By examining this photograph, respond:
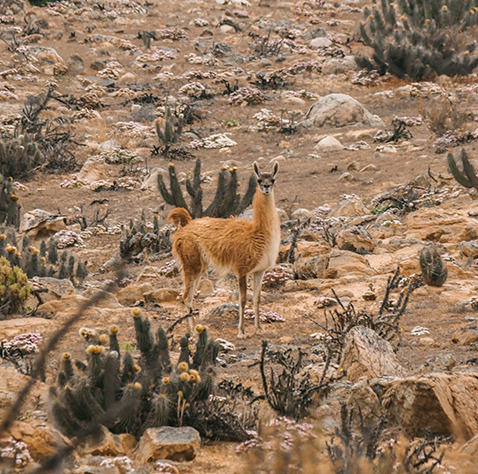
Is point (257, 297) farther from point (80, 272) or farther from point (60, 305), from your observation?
point (80, 272)

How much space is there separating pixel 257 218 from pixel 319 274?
7.05ft

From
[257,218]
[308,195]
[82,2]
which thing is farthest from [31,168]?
[82,2]

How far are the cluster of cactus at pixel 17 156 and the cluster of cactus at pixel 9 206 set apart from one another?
9.56ft

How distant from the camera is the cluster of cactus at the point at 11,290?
279 inches

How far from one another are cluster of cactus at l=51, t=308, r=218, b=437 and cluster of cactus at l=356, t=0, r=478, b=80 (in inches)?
797

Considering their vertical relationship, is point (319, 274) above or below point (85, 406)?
below

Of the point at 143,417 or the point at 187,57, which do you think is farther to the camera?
the point at 187,57

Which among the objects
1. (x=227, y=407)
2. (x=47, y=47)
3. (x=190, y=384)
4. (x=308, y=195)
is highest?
(x=47, y=47)

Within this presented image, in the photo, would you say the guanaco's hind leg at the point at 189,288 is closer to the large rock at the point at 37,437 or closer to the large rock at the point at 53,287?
the large rock at the point at 53,287

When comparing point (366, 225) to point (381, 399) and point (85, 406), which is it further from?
point (85, 406)

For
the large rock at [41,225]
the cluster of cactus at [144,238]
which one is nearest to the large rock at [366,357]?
the cluster of cactus at [144,238]

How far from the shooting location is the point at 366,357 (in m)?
4.81

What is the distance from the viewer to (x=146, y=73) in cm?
2584

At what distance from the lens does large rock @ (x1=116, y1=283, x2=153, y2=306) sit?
8555mm
